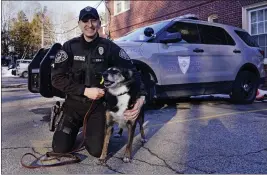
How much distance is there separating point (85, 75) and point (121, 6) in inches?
627

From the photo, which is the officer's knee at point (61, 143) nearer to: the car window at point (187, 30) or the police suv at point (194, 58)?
the police suv at point (194, 58)

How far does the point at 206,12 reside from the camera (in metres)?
12.2

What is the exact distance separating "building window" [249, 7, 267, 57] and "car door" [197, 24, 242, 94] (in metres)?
3.94

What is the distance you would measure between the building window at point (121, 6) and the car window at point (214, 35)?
11.5 m

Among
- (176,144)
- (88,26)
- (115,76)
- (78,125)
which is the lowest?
(176,144)

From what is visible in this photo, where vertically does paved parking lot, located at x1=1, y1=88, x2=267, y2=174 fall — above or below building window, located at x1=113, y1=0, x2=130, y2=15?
below

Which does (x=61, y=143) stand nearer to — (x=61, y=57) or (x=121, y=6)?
(x=61, y=57)

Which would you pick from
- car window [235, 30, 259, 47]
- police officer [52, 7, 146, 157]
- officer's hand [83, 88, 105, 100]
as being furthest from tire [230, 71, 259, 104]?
officer's hand [83, 88, 105, 100]

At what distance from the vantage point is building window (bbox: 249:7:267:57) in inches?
407

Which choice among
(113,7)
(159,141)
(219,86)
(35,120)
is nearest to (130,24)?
(113,7)

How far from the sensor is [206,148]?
3600 millimetres

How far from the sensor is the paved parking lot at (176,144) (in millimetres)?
2953

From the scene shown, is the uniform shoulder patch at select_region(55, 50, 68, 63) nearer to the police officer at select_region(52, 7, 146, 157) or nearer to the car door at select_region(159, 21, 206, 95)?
the police officer at select_region(52, 7, 146, 157)

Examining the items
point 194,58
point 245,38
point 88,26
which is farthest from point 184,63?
point 88,26
